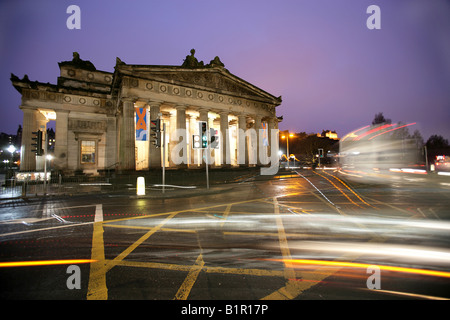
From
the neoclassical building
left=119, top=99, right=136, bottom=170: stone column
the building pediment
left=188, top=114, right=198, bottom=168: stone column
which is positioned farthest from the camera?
left=188, top=114, right=198, bottom=168: stone column

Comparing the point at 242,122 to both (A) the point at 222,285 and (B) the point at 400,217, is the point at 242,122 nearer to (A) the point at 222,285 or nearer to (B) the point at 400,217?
(B) the point at 400,217

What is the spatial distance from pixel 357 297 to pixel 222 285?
1552 mm

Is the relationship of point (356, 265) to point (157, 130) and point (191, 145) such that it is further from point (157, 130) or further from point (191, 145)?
point (191, 145)

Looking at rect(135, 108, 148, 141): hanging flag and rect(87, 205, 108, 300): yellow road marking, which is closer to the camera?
rect(87, 205, 108, 300): yellow road marking

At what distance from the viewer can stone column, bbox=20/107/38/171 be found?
23992 mm

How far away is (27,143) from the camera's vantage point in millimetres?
24266

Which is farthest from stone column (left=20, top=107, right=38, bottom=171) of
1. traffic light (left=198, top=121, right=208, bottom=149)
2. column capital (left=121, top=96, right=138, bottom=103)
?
traffic light (left=198, top=121, right=208, bottom=149)

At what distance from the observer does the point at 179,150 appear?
27.6 m

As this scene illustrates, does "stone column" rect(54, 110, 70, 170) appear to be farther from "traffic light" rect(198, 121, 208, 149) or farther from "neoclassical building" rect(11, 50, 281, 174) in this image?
"traffic light" rect(198, 121, 208, 149)

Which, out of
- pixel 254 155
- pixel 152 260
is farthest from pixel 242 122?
pixel 152 260

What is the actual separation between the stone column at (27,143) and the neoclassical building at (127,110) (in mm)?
85

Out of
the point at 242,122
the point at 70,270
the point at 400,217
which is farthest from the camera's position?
the point at 242,122

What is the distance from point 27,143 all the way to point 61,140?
3199 mm

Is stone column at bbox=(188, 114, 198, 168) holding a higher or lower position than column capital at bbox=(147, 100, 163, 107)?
lower
